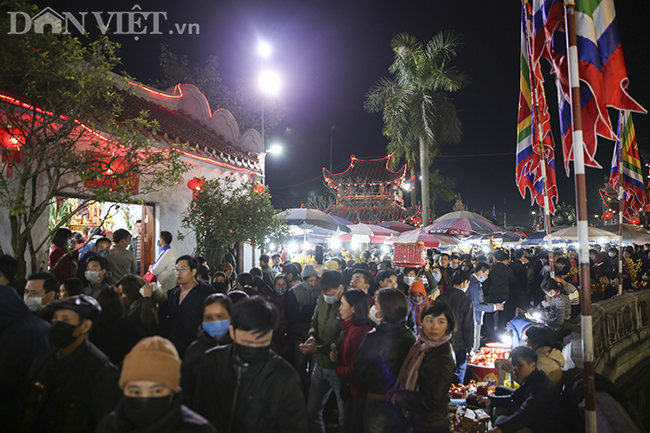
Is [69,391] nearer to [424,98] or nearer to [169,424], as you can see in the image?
[169,424]

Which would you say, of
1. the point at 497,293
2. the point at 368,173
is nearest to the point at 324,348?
the point at 497,293

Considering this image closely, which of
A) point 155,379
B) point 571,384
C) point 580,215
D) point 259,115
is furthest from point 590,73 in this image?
point 259,115

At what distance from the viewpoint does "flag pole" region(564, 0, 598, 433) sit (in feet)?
11.4

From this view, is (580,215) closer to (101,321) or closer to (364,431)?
(364,431)

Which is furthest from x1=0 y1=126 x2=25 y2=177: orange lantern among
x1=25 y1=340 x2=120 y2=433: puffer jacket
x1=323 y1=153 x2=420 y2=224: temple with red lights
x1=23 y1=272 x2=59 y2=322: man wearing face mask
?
x1=323 y1=153 x2=420 y2=224: temple with red lights

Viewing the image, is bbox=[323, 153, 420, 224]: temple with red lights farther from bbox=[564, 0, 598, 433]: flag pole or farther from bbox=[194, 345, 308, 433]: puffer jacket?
bbox=[194, 345, 308, 433]: puffer jacket

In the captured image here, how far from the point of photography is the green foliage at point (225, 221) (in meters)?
7.96

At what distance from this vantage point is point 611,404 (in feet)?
12.3

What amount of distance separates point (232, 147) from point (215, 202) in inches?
159

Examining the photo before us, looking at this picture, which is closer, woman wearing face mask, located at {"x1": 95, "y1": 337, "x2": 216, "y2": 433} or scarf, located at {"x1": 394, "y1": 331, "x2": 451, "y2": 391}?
woman wearing face mask, located at {"x1": 95, "y1": 337, "x2": 216, "y2": 433}

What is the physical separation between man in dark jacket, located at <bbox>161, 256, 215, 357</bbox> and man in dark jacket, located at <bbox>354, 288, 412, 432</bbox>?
179cm

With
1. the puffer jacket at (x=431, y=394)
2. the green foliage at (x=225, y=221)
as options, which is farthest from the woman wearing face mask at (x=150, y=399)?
the green foliage at (x=225, y=221)

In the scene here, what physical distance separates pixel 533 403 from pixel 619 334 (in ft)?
18.9

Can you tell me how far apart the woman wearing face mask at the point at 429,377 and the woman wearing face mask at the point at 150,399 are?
6.11 ft
